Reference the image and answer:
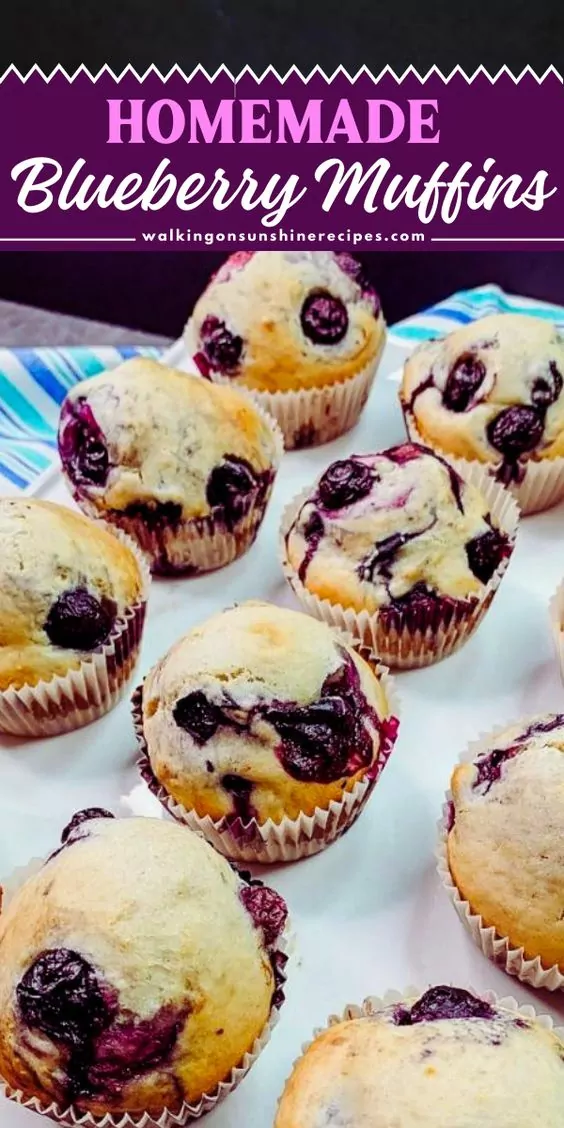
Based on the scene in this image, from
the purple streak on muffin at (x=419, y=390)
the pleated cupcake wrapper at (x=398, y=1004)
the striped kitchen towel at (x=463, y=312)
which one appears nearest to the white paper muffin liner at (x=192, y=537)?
the purple streak on muffin at (x=419, y=390)

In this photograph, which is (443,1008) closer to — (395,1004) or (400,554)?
(395,1004)

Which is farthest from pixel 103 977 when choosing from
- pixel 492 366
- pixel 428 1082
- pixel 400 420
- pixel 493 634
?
pixel 400 420

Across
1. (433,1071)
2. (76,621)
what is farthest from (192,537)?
(433,1071)

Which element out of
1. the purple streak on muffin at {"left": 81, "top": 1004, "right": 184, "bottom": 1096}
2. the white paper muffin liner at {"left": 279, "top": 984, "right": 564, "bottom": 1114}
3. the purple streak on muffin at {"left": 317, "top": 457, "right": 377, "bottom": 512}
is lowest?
the purple streak on muffin at {"left": 81, "top": 1004, "right": 184, "bottom": 1096}

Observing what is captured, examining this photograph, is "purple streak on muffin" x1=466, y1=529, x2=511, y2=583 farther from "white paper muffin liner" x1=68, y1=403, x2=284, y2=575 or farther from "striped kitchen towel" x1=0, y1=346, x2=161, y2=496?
"striped kitchen towel" x1=0, y1=346, x2=161, y2=496

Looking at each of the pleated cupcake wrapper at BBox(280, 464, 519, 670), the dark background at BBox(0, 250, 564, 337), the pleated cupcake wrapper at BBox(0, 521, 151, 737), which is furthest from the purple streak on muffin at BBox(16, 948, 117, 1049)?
the dark background at BBox(0, 250, 564, 337)

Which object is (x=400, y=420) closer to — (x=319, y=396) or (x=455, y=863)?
(x=319, y=396)
